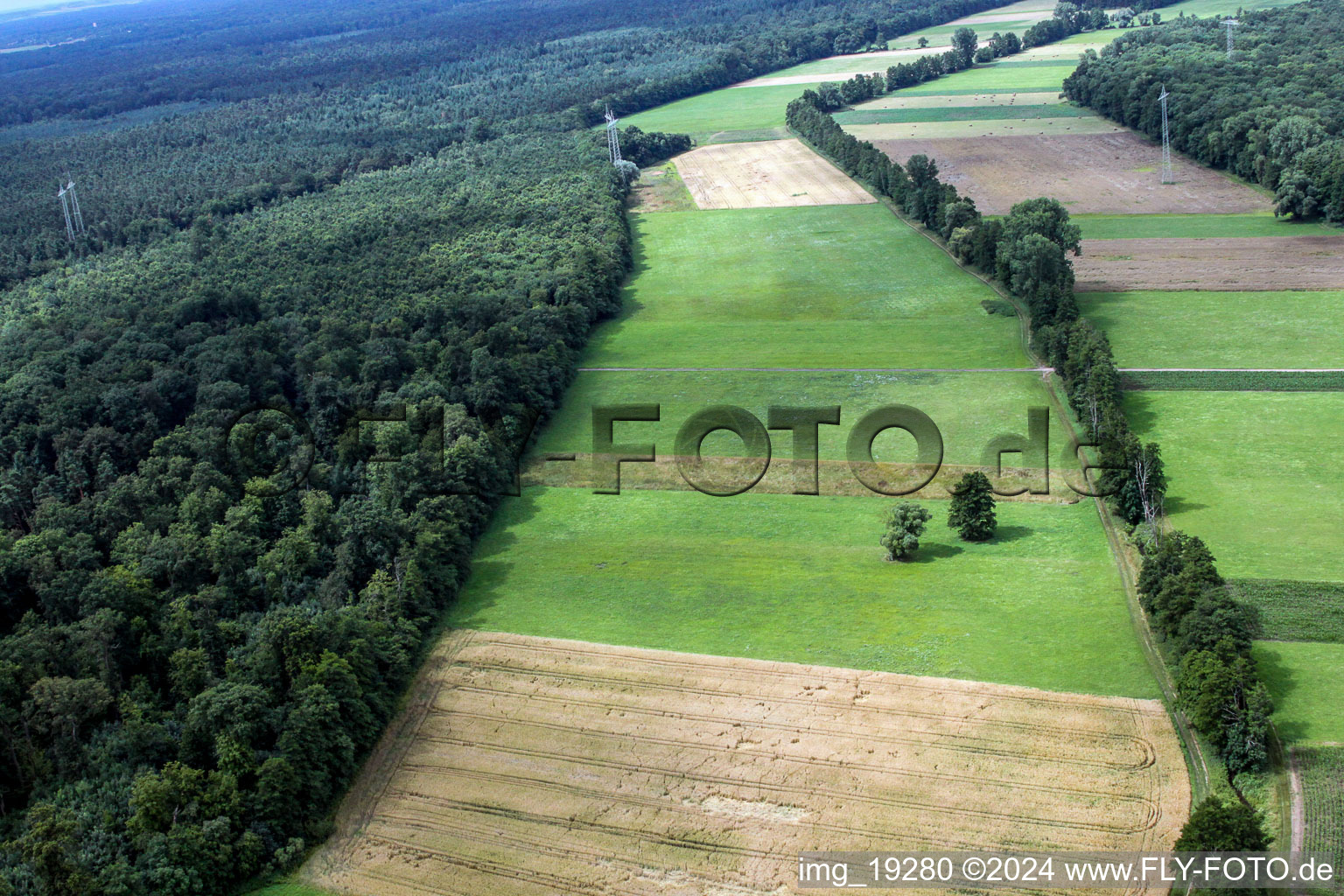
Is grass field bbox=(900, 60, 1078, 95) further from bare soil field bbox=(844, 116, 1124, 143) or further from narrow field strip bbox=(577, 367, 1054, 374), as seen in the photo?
narrow field strip bbox=(577, 367, 1054, 374)

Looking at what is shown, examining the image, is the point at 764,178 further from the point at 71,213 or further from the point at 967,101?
the point at 71,213

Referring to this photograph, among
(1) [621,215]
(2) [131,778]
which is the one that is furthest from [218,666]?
(1) [621,215]

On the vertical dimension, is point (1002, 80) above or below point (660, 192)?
above

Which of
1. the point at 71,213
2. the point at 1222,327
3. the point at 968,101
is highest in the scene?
the point at 968,101

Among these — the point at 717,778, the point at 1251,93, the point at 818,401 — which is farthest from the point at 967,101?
the point at 717,778

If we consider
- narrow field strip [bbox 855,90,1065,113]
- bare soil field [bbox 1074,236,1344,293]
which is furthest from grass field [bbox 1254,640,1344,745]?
narrow field strip [bbox 855,90,1065,113]

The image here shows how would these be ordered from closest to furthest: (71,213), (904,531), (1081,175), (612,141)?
(904,531) → (1081,175) → (71,213) → (612,141)
